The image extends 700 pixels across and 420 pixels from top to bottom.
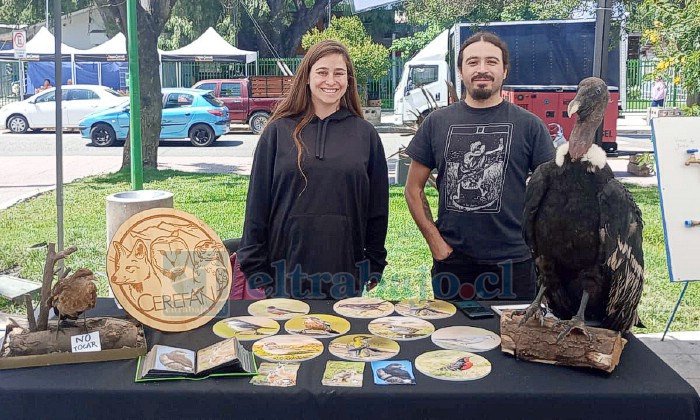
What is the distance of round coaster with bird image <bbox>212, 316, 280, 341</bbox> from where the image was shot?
2.17m

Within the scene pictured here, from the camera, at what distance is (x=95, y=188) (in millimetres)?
9578

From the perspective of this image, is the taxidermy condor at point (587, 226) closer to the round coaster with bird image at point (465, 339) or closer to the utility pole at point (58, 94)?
the round coaster with bird image at point (465, 339)

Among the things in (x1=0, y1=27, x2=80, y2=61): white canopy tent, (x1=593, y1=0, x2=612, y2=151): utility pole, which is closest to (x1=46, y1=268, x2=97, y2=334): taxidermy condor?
(x1=593, y1=0, x2=612, y2=151): utility pole

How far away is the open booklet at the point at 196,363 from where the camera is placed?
1846 mm

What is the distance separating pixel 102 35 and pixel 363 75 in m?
17.9

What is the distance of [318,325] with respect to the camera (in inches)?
88.3

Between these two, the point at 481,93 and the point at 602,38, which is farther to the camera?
the point at 602,38

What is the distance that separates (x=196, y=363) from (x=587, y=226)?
1.17m

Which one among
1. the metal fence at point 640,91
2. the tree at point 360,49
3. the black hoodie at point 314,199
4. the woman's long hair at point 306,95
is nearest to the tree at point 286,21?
the tree at point 360,49

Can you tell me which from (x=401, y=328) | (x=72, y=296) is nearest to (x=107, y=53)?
(x=72, y=296)

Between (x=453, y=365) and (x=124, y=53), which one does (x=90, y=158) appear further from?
(x=453, y=365)

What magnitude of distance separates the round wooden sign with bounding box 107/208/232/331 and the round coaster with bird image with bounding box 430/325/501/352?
74cm

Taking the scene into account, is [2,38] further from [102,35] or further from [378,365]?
[378,365]

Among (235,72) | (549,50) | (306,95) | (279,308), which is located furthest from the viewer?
(235,72)
